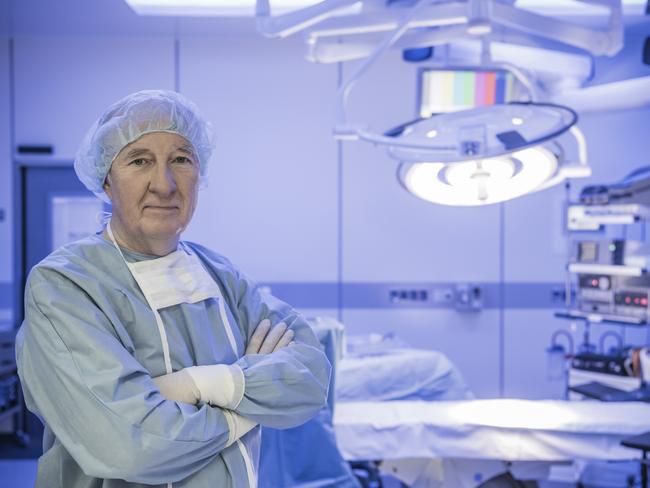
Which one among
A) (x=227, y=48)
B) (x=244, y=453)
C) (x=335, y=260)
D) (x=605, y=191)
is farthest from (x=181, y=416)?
(x=227, y=48)

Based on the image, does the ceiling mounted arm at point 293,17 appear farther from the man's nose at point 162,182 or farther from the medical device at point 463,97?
the man's nose at point 162,182

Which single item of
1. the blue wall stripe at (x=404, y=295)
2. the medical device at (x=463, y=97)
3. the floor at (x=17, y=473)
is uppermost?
the medical device at (x=463, y=97)

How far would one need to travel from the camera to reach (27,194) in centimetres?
400

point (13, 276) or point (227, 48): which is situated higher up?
point (227, 48)

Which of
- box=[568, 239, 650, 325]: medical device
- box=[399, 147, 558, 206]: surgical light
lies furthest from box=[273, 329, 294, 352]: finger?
box=[568, 239, 650, 325]: medical device

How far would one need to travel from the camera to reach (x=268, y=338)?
119 cm

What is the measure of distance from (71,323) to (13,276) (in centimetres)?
344

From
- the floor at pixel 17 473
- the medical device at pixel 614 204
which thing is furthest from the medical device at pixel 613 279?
the floor at pixel 17 473

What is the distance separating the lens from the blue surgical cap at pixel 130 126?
110cm

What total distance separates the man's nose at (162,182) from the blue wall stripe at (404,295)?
2.92m

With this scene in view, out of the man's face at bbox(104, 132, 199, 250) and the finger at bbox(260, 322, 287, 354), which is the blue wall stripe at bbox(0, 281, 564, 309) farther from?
the man's face at bbox(104, 132, 199, 250)

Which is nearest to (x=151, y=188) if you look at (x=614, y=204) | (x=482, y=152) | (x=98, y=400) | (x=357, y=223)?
(x=98, y=400)

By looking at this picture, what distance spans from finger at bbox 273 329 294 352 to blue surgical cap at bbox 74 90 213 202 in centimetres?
42

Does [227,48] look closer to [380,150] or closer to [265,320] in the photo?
[380,150]
